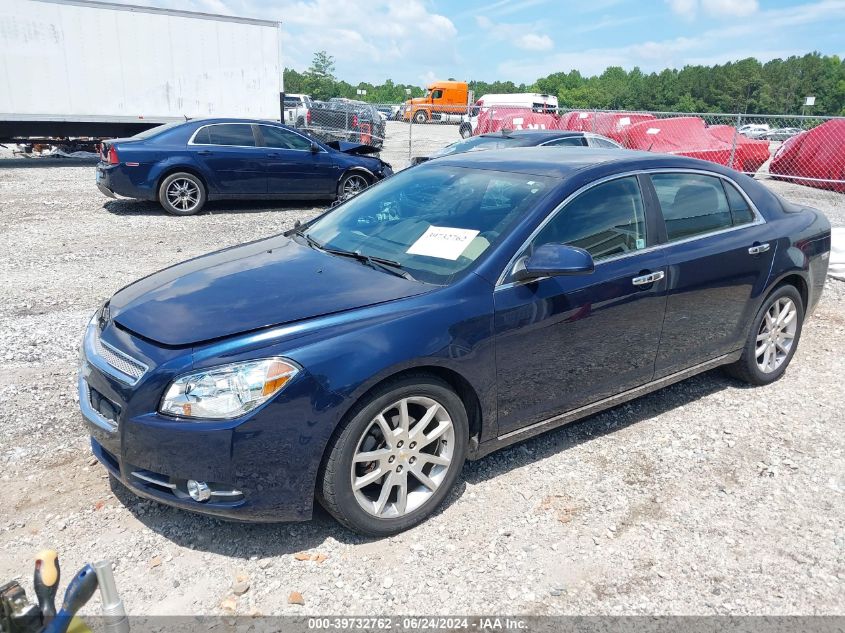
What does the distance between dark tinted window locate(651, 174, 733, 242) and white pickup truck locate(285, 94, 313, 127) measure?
21.7 meters

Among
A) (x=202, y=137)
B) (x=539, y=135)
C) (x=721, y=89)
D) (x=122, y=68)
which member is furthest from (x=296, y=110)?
(x=721, y=89)

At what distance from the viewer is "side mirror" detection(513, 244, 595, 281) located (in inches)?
123

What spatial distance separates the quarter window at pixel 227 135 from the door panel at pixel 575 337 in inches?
340

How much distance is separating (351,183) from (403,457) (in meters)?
9.36

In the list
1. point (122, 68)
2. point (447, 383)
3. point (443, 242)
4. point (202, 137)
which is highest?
point (122, 68)

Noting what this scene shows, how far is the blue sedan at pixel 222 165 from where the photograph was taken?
399 inches

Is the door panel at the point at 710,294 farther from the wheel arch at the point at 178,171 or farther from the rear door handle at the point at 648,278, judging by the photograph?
the wheel arch at the point at 178,171

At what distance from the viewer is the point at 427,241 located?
349 centimetres

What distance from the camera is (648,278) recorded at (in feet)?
12.1

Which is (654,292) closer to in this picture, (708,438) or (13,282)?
(708,438)

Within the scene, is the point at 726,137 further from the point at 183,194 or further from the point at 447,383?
the point at 447,383

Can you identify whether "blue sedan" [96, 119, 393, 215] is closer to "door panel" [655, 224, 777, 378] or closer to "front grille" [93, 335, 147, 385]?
"door panel" [655, 224, 777, 378]

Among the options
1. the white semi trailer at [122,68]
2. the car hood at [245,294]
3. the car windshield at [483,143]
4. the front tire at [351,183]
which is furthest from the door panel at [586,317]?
the white semi trailer at [122,68]

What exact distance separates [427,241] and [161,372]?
4.96ft
